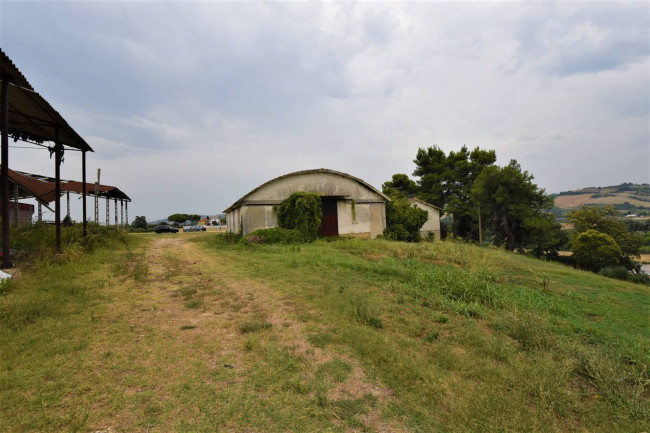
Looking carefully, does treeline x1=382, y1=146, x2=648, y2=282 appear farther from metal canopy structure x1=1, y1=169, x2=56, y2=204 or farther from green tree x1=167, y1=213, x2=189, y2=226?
green tree x1=167, y1=213, x2=189, y2=226

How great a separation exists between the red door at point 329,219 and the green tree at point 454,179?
73.4ft

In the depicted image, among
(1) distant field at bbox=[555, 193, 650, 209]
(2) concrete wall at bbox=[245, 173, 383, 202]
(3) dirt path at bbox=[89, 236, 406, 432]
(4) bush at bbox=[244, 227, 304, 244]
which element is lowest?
(3) dirt path at bbox=[89, 236, 406, 432]

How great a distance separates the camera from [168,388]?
2766mm

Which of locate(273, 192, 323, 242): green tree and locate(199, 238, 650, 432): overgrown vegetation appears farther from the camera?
locate(273, 192, 323, 242): green tree

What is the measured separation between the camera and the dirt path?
2677mm

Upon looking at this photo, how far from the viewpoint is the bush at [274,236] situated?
51.1ft

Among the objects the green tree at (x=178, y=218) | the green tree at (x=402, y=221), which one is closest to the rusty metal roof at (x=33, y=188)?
the green tree at (x=402, y=221)

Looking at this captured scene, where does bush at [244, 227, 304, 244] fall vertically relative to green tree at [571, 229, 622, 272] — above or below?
above

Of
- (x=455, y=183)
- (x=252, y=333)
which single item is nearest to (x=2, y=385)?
(x=252, y=333)

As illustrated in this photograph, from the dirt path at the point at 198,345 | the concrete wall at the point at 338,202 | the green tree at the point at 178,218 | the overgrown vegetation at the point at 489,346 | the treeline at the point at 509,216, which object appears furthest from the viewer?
the green tree at the point at 178,218

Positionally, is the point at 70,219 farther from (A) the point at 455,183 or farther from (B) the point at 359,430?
(A) the point at 455,183

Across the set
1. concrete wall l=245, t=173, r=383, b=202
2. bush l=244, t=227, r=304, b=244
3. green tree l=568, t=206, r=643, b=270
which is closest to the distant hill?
green tree l=568, t=206, r=643, b=270

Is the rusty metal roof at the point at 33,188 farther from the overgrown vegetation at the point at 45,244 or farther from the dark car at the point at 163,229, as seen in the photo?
the dark car at the point at 163,229

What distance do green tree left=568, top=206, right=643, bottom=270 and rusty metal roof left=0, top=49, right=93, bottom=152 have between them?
42.0 m
